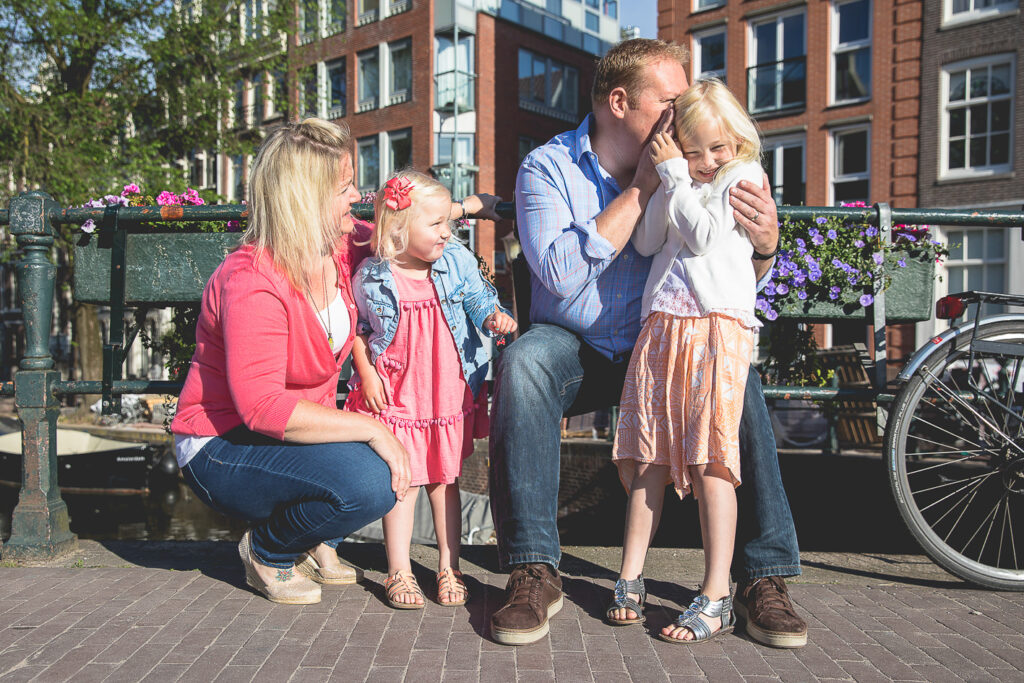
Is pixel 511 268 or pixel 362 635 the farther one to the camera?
pixel 511 268

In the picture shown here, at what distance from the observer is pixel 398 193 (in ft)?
9.02

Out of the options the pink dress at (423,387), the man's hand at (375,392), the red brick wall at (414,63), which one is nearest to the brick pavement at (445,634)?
the pink dress at (423,387)

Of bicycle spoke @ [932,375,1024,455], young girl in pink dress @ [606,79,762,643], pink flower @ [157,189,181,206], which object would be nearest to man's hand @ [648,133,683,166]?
young girl in pink dress @ [606,79,762,643]

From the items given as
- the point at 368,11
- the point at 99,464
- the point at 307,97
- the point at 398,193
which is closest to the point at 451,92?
the point at 368,11

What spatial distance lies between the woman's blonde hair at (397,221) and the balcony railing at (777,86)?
59.3 feet

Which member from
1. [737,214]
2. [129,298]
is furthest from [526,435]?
[129,298]

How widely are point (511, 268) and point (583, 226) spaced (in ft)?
1.70

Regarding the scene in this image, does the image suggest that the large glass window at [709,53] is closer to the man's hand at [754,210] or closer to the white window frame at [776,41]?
the white window frame at [776,41]

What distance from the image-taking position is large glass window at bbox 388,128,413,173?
26.7 meters

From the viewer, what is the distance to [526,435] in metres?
2.47

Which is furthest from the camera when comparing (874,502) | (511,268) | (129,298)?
(874,502)

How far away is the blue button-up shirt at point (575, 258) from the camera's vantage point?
2625 mm

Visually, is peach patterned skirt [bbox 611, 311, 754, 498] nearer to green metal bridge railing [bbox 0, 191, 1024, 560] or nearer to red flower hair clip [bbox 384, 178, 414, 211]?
green metal bridge railing [bbox 0, 191, 1024, 560]

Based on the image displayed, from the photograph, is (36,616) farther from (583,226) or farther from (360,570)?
(583,226)
